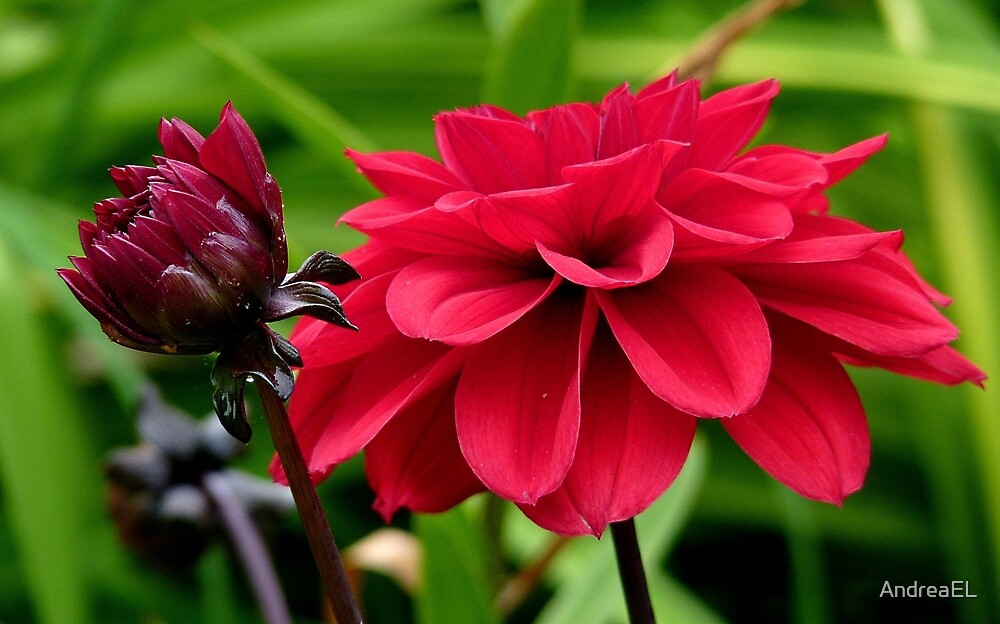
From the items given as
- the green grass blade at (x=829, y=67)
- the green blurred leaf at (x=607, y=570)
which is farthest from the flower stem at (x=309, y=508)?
the green grass blade at (x=829, y=67)

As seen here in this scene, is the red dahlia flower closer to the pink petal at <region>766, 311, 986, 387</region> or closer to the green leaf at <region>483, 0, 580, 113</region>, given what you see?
the pink petal at <region>766, 311, 986, 387</region>

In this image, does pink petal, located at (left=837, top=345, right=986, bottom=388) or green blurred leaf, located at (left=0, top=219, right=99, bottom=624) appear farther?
green blurred leaf, located at (left=0, top=219, right=99, bottom=624)

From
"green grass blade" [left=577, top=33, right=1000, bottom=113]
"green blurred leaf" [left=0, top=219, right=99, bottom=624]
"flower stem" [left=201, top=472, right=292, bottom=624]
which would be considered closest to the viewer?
"flower stem" [left=201, top=472, right=292, bottom=624]

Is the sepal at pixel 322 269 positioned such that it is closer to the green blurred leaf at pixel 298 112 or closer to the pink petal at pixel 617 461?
the pink petal at pixel 617 461

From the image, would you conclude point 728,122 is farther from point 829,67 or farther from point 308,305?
point 829,67

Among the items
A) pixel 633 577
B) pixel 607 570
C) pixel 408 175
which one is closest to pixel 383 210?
pixel 408 175

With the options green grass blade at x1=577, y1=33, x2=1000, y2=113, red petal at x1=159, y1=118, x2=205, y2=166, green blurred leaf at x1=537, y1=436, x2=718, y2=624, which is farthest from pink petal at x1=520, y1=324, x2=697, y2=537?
green grass blade at x1=577, y1=33, x2=1000, y2=113

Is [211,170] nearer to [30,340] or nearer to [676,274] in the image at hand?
[676,274]
